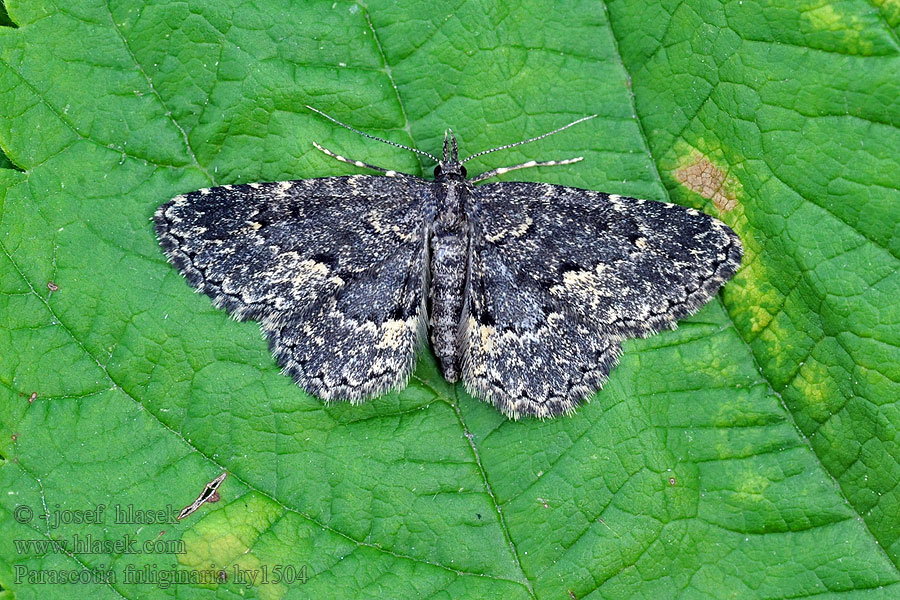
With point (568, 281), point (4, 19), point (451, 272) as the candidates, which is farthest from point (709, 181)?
point (4, 19)

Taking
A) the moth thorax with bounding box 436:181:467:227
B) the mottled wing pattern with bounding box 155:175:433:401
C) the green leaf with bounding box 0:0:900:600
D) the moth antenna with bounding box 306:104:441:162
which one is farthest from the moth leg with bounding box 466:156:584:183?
the mottled wing pattern with bounding box 155:175:433:401

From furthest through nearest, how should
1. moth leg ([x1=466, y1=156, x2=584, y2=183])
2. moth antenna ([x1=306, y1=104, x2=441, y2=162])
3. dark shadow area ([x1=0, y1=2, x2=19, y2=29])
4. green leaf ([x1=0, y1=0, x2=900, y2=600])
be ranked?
moth leg ([x1=466, y1=156, x2=584, y2=183]) < moth antenna ([x1=306, y1=104, x2=441, y2=162]) < dark shadow area ([x1=0, y1=2, x2=19, y2=29]) < green leaf ([x1=0, y1=0, x2=900, y2=600])

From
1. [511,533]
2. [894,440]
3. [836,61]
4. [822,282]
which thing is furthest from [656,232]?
[511,533]

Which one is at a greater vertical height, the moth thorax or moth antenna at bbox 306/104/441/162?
moth antenna at bbox 306/104/441/162

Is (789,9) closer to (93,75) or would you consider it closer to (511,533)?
(511,533)

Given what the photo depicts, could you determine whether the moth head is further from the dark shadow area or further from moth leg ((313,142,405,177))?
the dark shadow area

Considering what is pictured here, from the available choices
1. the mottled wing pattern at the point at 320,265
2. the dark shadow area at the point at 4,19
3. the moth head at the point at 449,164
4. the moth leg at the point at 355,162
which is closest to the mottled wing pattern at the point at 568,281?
the moth head at the point at 449,164
